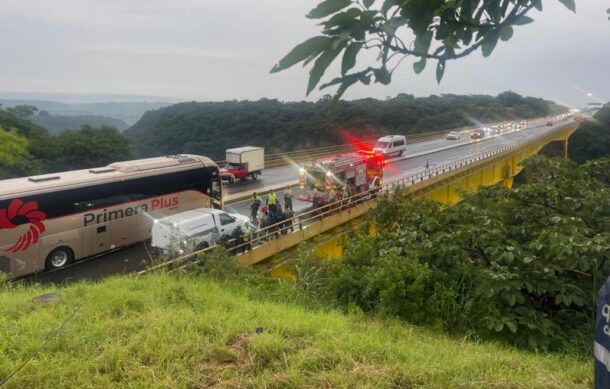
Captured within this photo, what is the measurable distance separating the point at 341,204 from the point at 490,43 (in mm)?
17506

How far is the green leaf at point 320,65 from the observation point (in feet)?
Answer: 4.08

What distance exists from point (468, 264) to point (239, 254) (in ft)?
24.2

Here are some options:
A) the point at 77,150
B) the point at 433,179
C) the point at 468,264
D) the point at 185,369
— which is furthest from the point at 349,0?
the point at 77,150

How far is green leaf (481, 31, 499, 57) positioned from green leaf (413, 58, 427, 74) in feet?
0.75

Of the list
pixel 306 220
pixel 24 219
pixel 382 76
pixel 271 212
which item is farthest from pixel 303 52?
pixel 271 212

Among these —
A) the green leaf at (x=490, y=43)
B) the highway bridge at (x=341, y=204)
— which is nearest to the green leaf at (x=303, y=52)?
the green leaf at (x=490, y=43)

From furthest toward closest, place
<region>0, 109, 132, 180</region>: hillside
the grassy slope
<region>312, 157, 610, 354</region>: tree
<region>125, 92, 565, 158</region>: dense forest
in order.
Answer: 1. <region>125, 92, 565, 158</region>: dense forest
2. <region>0, 109, 132, 180</region>: hillside
3. <region>312, 157, 610, 354</region>: tree
4. the grassy slope

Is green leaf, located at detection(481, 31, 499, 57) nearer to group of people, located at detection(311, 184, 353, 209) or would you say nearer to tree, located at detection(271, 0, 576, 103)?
tree, located at detection(271, 0, 576, 103)

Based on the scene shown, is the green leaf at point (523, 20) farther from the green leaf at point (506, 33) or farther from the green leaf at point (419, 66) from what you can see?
the green leaf at point (419, 66)

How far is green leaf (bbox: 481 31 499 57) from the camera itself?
1.66 m

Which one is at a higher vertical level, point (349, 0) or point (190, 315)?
point (349, 0)

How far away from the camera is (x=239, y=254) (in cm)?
1312

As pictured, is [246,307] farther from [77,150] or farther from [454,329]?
[77,150]

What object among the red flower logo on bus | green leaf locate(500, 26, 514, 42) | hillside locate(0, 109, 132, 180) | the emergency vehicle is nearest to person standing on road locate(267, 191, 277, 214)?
the emergency vehicle
